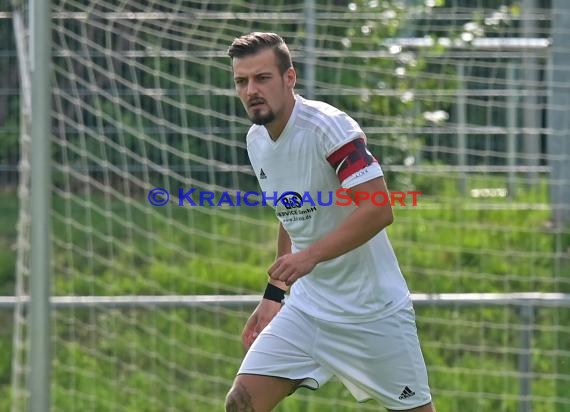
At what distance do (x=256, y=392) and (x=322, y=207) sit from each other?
707 millimetres

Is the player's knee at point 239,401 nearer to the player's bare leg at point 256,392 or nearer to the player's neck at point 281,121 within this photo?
the player's bare leg at point 256,392

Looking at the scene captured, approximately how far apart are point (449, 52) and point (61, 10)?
2057 millimetres

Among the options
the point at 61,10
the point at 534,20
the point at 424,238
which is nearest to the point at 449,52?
the point at 534,20

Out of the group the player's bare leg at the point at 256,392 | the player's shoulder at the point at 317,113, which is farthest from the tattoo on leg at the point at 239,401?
the player's shoulder at the point at 317,113

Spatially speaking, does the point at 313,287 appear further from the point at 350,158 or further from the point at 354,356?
the point at 350,158

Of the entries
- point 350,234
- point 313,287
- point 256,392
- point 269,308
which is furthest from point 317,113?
point 256,392

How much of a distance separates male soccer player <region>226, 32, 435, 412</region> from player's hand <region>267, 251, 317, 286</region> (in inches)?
11.5

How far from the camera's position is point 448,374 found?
23.1 feet

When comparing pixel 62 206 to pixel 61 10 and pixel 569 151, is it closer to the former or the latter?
pixel 61 10

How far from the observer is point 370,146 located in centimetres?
712

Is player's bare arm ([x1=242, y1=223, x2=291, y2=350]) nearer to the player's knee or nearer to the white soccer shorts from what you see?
the white soccer shorts

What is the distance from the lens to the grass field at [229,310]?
23.2ft

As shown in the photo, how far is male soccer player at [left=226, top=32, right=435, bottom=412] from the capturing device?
4.60 meters

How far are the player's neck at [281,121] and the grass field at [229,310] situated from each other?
2153 millimetres
